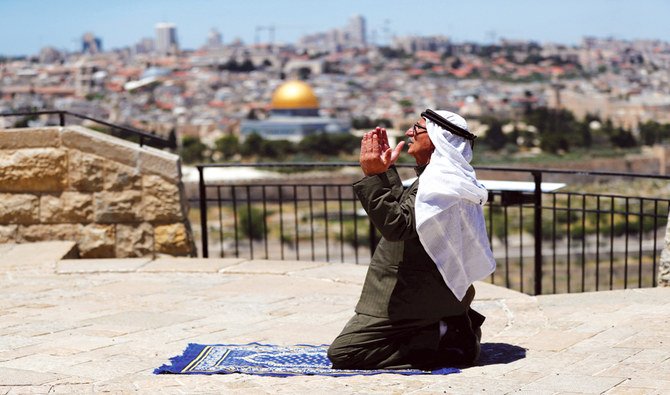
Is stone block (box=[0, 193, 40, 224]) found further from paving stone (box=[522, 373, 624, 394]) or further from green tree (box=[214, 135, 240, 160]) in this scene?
green tree (box=[214, 135, 240, 160])

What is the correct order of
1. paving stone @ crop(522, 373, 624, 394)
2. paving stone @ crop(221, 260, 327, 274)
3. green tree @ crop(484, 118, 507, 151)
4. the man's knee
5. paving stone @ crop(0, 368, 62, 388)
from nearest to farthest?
paving stone @ crop(522, 373, 624, 394) < paving stone @ crop(0, 368, 62, 388) < the man's knee < paving stone @ crop(221, 260, 327, 274) < green tree @ crop(484, 118, 507, 151)

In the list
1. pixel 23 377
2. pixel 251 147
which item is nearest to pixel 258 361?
pixel 23 377

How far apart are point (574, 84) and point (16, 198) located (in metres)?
131

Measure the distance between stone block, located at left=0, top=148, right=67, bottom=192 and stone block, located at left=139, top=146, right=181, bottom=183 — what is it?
0.56 metres

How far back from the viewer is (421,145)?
3.89 metres

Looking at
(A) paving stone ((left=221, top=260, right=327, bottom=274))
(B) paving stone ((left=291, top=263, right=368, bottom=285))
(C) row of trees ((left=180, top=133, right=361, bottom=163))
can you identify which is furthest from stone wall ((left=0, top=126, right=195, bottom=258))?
(C) row of trees ((left=180, top=133, right=361, bottom=163))

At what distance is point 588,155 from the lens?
6047 cm

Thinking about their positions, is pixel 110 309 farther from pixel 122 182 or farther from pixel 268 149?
pixel 268 149

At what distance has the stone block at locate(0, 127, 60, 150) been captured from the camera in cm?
711

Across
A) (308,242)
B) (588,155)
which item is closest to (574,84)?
(588,155)

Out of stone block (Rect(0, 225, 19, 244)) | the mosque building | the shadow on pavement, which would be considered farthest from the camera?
the mosque building

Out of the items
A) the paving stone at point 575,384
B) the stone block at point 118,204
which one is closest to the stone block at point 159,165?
the stone block at point 118,204

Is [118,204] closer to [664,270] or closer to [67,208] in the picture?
[67,208]

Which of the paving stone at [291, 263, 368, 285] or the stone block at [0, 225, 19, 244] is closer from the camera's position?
the paving stone at [291, 263, 368, 285]
